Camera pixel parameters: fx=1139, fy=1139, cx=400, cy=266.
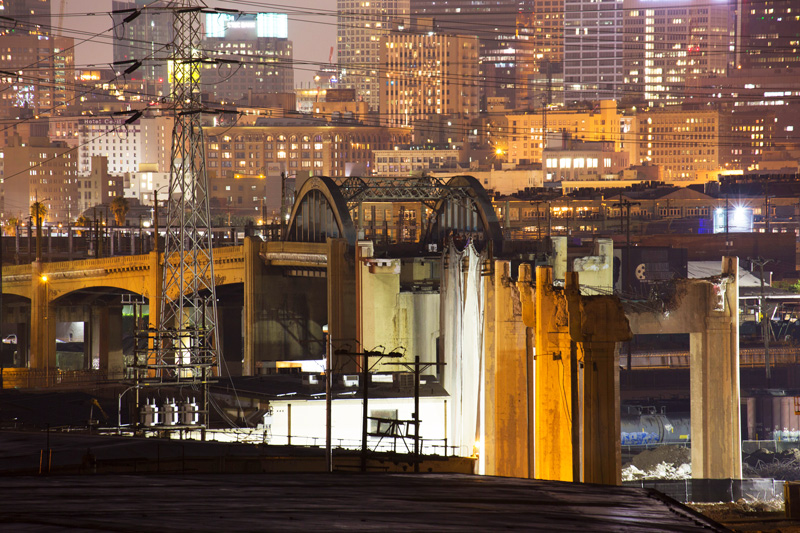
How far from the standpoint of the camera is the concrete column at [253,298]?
75.7 metres

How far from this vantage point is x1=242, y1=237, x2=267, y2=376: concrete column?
75.7 meters

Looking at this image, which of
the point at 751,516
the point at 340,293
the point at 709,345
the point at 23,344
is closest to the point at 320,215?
the point at 340,293

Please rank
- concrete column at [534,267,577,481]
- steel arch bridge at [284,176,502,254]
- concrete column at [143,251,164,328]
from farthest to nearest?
1. concrete column at [143,251,164,328]
2. steel arch bridge at [284,176,502,254]
3. concrete column at [534,267,577,481]

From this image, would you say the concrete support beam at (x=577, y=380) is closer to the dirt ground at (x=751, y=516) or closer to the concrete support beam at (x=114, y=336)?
the dirt ground at (x=751, y=516)

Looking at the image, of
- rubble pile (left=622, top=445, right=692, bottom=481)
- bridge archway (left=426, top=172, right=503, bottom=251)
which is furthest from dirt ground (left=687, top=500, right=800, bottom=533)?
bridge archway (left=426, top=172, right=503, bottom=251)

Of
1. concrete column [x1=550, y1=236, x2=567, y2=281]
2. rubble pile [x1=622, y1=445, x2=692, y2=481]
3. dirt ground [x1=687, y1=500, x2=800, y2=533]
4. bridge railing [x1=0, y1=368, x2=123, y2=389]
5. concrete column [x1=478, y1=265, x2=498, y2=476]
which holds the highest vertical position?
concrete column [x1=550, y1=236, x2=567, y2=281]

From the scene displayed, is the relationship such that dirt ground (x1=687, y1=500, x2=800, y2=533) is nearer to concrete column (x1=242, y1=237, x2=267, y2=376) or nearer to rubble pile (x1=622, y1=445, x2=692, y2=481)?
rubble pile (x1=622, y1=445, x2=692, y2=481)

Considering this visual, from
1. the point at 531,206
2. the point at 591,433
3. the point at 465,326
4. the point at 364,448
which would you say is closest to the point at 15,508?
the point at 364,448

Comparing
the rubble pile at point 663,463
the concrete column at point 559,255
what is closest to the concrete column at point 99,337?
the concrete column at point 559,255

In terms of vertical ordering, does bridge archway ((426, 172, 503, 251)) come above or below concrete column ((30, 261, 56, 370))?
above

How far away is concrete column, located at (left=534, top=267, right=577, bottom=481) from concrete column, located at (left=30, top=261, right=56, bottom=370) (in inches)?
2371

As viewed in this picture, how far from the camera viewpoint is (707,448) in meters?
42.7

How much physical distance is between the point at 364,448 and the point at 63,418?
18.9 meters

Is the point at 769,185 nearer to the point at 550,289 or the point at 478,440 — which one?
the point at 478,440
